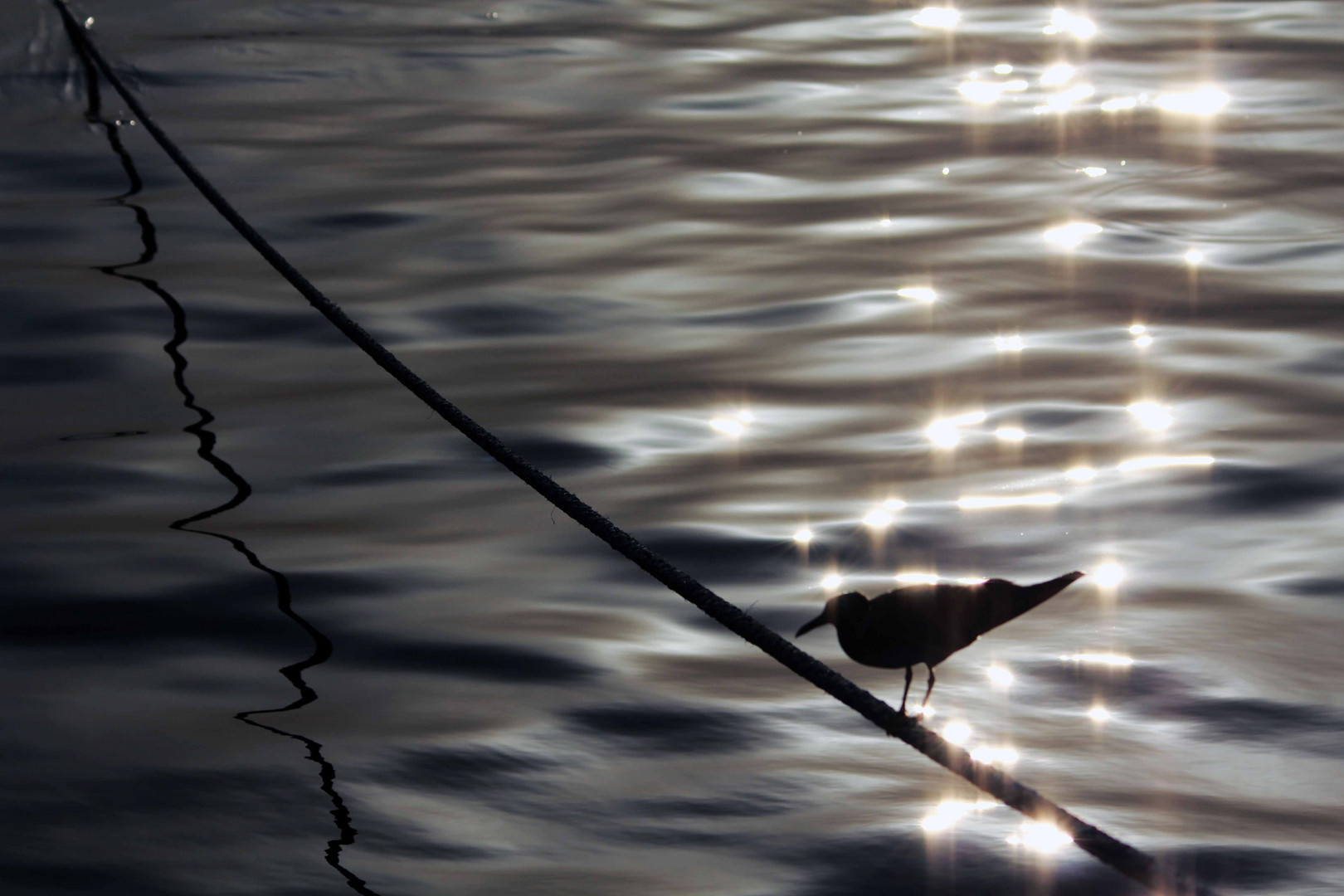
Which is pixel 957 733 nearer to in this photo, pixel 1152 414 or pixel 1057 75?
pixel 1152 414

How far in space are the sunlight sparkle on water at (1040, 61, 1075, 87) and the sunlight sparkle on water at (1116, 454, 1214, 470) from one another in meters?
4.83

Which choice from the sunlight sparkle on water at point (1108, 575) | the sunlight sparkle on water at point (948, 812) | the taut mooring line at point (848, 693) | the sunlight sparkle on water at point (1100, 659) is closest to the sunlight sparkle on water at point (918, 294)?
the sunlight sparkle on water at point (1108, 575)

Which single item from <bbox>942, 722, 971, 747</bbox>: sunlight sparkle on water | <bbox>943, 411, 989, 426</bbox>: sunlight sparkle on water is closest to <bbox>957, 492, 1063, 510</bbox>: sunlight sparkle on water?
<bbox>943, 411, 989, 426</bbox>: sunlight sparkle on water

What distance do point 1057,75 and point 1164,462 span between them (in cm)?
510

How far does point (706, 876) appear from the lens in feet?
8.71

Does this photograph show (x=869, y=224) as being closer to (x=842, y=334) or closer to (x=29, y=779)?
(x=842, y=334)

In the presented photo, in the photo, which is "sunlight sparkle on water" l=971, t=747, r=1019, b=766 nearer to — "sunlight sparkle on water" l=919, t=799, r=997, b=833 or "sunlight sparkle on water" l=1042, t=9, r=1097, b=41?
"sunlight sparkle on water" l=919, t=799, r=997, b=833

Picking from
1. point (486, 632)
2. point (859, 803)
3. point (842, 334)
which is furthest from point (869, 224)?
point (859, 803)

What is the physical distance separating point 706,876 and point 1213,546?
5.67 ft

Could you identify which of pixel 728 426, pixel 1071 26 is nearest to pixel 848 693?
pixel 728 426

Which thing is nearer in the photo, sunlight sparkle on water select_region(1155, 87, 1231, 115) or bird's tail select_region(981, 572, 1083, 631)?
bird's tail select_region(981, 572, 1083, 631)

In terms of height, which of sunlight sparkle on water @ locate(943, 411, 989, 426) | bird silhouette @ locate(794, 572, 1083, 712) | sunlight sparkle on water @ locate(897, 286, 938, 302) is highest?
bird silhouette @ locate(794, 572, 1083, 712)

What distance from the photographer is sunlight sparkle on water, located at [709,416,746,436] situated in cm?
464

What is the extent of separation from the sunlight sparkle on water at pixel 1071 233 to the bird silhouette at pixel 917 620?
4.23m
